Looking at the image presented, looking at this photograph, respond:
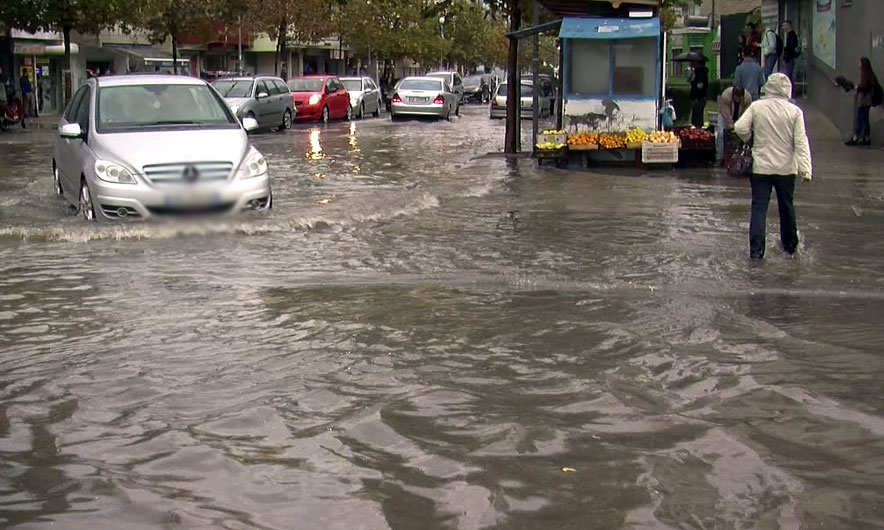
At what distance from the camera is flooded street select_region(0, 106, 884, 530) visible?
5.02 meters

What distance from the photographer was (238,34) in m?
55.4

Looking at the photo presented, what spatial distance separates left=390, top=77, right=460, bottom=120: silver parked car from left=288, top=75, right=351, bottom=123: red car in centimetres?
191

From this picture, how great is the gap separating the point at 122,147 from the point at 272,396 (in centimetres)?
535

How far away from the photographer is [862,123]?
69.2 ft

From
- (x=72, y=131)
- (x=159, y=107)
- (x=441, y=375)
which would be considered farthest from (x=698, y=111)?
(x=441, y=375)

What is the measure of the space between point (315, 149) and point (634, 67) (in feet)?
25.7

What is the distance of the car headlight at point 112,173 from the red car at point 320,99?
2401cm

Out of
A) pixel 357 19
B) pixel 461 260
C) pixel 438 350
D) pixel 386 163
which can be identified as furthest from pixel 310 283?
pixel 357 19

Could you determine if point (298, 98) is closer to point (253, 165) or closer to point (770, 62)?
point (770, 62)

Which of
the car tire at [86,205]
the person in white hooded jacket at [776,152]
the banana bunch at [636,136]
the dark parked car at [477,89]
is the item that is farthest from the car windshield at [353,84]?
the person in white hooded jacket at [776,152]

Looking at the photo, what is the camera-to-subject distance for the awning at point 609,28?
18.3 m

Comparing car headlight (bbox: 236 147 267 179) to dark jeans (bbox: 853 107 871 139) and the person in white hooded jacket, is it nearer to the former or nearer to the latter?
the person in white hooded jacket

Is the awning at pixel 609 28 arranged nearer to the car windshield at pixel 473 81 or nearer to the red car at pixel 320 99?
the red car at pixel 320 99

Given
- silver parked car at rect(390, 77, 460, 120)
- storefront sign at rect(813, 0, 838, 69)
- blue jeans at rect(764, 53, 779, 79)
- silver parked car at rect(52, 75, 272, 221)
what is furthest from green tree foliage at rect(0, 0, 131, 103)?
silver parked car at rect(52, 75, 272, 221)
